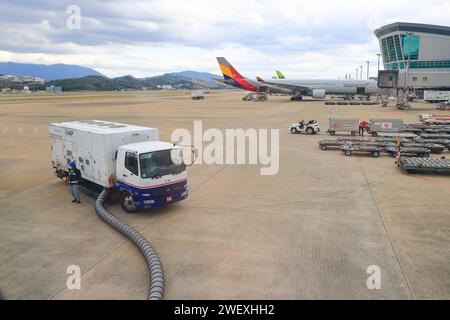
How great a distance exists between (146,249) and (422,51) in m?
84.0

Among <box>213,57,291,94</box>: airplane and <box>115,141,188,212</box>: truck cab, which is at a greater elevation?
<box>213,57,291,94</box>: airplane

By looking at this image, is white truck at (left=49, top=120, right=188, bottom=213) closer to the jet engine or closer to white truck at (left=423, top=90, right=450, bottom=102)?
the jet engine

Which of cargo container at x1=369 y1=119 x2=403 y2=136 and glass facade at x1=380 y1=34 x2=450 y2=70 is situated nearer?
cargo container at x1=369 y1=119 x2=403 y2=136

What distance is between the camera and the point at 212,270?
9867mm

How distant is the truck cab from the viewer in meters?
13.5

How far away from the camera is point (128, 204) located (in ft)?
46.8

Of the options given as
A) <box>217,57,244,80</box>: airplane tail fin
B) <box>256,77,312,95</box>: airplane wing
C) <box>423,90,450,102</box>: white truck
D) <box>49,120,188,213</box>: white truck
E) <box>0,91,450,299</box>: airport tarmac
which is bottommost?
<box>0,91,450,299</box>: airport tarmac

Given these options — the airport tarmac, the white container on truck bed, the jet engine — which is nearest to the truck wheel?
the airport tarmac

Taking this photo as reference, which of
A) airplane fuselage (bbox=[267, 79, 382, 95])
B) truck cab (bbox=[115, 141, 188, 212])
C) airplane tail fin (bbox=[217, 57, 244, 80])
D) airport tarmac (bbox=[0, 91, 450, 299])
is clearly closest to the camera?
airport tarmac (bbox=[0, 91, 450, 299])

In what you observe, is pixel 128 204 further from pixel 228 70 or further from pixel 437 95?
pixel 437 95

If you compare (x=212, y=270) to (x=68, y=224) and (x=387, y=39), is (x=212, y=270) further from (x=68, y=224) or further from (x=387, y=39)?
(x=387, y=39)

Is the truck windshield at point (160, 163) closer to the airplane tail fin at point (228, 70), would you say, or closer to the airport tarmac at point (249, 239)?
the airport tarmac at point (249, 239)
